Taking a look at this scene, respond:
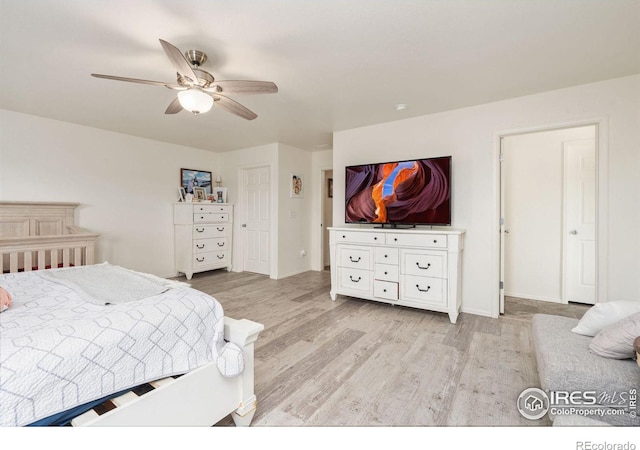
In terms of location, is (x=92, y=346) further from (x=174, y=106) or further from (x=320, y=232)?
(x=320, y=232)

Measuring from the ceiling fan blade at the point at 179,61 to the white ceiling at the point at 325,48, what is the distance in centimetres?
26

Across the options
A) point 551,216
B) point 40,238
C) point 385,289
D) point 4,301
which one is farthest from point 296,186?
point 4,301

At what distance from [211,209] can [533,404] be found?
15.3 ft

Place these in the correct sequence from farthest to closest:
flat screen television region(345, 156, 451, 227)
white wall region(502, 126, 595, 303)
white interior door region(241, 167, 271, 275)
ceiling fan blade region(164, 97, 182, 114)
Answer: white interior door region(241, 167, 271, 275) → white wall region(502, 126, 595, 303) → flat screen television region(345, 156, 451, 227) → ceiling fan blade region(164, 97, 182, 114)

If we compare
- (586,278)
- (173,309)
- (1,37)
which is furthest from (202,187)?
(586,278)

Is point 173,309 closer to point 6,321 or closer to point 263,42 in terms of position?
point 6,321

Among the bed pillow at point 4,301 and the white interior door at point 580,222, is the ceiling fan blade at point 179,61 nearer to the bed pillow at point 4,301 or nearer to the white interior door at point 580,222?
the bed pillow at point 4,301

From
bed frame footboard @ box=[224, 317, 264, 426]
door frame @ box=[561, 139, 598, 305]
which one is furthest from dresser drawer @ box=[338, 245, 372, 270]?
door frame @ box=[561, 139, 598, 305]

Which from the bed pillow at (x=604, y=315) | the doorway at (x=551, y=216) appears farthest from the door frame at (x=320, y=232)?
the bed pillow at (x=604, y=315)

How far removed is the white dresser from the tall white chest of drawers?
2411 millimetres

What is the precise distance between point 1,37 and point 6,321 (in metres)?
1.90

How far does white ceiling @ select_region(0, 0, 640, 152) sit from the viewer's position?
1.62 m

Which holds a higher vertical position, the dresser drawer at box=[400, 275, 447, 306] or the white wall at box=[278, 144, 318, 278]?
the white wall at box=[278, 144, 318, 278]

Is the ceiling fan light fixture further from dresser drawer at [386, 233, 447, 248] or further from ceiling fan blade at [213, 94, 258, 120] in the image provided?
dresser drawer at [386, 233, 447, 248]
